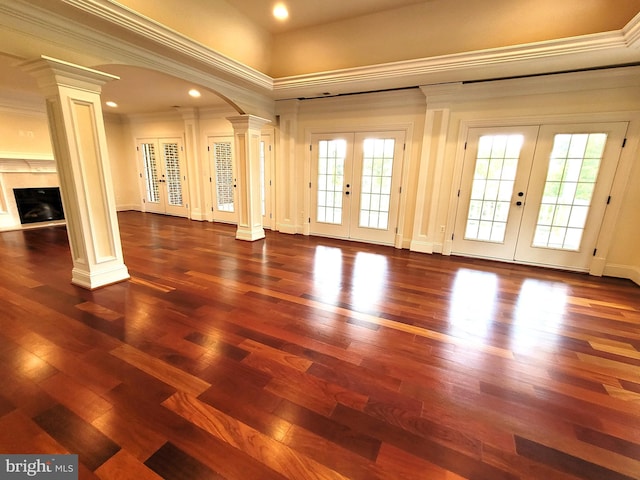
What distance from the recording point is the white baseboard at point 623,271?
3.71m

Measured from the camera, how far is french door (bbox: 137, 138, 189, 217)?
7.22 meters

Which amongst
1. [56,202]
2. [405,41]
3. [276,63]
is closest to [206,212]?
[56,202]

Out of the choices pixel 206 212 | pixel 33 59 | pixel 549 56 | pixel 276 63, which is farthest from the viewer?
pixel 206 212

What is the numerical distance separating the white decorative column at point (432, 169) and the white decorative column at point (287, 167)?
2488 mm

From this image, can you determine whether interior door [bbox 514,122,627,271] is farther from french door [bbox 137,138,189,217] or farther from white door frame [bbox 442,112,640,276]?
french door [bbox 137,138,189,217]

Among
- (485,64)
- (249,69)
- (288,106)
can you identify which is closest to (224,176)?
(288,106)

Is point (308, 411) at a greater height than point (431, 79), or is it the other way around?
point (431, 79)

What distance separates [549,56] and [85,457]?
17.0 feet

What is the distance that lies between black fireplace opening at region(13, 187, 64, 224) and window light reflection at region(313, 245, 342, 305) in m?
6.11

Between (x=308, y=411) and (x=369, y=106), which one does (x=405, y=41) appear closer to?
(x=369, y=106)

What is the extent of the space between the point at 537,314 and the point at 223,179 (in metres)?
6.49

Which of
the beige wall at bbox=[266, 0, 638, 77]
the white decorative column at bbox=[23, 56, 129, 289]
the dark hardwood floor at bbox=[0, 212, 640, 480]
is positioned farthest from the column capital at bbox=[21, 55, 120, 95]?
the beige wall at bbox=[266, 0, 638, 77]

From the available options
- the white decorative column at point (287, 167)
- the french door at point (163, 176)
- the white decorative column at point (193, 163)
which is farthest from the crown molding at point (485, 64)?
the french door at point (163, 176)

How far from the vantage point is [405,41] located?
3939 mm
